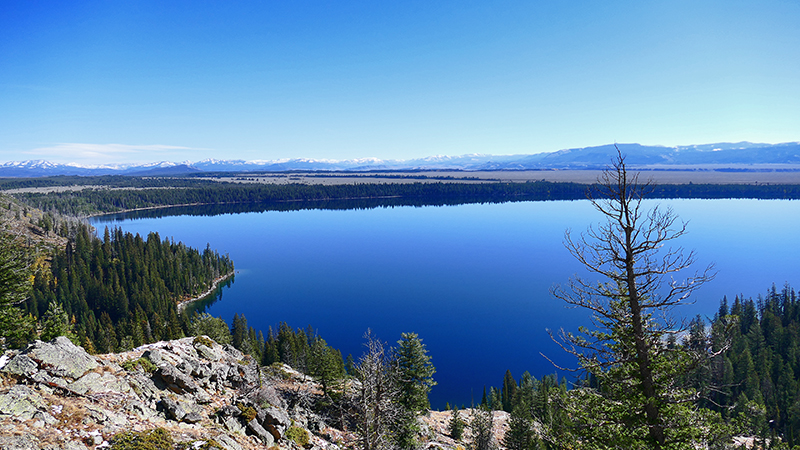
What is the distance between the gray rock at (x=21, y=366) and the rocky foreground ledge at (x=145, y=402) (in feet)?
0.10

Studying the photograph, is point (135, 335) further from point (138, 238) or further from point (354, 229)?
point (354, 229)

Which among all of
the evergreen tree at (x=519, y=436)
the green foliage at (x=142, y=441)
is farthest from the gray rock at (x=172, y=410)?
the evergreen tree at (x=519, y=436)

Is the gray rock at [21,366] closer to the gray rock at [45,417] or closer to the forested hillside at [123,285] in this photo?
the gray rock at [45,417]

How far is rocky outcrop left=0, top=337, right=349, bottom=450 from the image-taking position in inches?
524

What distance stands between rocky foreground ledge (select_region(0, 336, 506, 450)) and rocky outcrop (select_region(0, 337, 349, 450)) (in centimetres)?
3

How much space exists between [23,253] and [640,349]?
33.2 meters

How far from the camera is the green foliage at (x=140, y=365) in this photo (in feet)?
62.8

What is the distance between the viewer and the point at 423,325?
237 ft

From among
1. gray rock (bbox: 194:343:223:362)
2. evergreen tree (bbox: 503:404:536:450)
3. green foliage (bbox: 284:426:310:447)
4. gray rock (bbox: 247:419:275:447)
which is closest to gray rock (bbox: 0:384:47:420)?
gray rock (bbox: 247:419:275:447)

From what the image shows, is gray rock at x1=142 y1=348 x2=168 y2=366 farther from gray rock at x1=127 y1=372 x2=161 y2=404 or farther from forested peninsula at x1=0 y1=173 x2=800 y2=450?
gray rock at x1=127 y1=372 x2=161 y2=404

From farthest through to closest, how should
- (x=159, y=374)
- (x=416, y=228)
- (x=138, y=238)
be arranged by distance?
1. (x=416, y=228)
2. (x=138, y=238)
3. (x=159, y=374)

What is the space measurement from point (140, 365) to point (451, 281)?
81021 mm

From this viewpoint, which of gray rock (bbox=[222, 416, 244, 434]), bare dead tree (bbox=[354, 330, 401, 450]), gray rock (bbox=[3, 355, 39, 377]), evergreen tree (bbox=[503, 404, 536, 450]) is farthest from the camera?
evergreen tree (bbox=[503, 404, 536, 450])

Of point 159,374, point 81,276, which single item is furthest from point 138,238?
point 159,374
